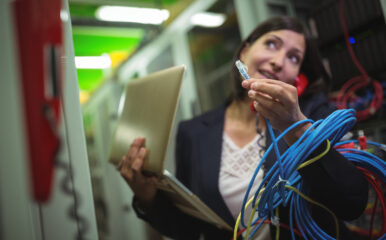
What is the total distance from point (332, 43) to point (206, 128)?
0.72m

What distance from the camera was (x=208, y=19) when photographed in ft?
6.72

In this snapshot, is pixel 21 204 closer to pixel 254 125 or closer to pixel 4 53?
pixel 4 53

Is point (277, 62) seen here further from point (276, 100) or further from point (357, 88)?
point (357, 88)

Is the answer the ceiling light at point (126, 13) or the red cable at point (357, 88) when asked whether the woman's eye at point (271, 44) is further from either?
the ceiling light at point (126, 13)

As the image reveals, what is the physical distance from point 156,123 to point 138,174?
0.17m

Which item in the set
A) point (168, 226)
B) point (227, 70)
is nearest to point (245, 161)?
point (168, 226)

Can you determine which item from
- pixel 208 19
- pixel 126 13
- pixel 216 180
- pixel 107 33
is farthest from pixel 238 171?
pixel 107 33

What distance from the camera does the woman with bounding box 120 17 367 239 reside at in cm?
55

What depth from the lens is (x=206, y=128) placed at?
1.06 metres

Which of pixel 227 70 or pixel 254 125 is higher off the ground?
pixel 227 70

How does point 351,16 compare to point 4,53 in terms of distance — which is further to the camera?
point 351,16

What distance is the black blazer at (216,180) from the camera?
1.82ft

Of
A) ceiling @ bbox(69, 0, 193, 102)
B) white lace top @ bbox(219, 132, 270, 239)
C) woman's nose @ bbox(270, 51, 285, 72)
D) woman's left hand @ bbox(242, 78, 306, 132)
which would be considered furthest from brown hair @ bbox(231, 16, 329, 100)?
ceiling @ bbox(69, 0, 193, 102)

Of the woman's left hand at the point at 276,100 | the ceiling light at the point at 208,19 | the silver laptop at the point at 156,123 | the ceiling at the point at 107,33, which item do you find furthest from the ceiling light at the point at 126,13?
the woman's left hand at the point at 276,100
